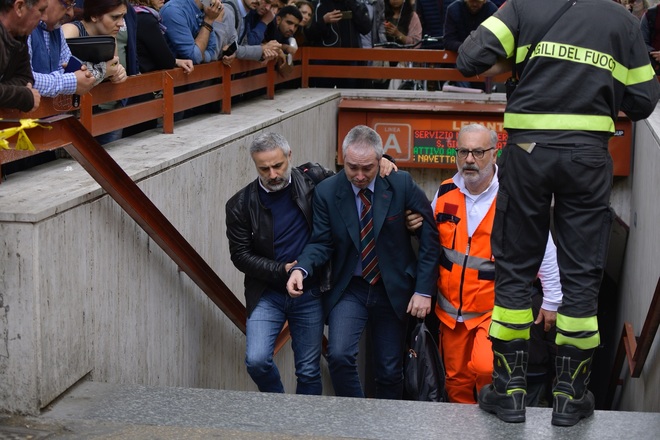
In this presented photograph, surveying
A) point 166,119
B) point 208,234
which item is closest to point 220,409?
point 208,234

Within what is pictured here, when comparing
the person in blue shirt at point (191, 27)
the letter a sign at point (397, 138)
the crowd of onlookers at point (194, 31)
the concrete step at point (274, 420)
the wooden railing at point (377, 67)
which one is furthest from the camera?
the wooden railing at point (377, 67)

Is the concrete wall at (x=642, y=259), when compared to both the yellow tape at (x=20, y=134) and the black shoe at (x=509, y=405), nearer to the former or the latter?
the black shoe at (x=509, y=405)

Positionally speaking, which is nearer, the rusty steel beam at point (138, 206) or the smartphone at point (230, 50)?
the rusty steel beam at point (138, 206)

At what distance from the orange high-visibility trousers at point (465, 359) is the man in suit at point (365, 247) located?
0.35 metres

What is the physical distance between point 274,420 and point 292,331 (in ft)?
5.95

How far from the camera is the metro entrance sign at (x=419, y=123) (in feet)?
41.7

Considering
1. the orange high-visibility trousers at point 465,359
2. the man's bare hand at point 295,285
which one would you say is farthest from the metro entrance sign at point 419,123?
the man's bare hand at point 295,285

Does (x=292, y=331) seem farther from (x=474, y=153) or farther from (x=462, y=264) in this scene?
(x=474, y=153)

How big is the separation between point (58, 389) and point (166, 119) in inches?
124

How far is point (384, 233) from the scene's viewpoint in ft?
21.0

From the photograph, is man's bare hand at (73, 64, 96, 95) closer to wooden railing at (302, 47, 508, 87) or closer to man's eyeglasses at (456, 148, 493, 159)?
man's eyeglasses at (456, 148, 493, 159)

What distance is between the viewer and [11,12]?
16.2ft

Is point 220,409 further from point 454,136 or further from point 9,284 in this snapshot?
point 454,136

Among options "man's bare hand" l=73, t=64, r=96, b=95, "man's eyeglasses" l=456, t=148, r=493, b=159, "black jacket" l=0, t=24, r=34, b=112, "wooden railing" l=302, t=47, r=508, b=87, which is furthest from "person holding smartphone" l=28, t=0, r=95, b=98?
"wooden railing" l=302, t=47, r=508, b=87
